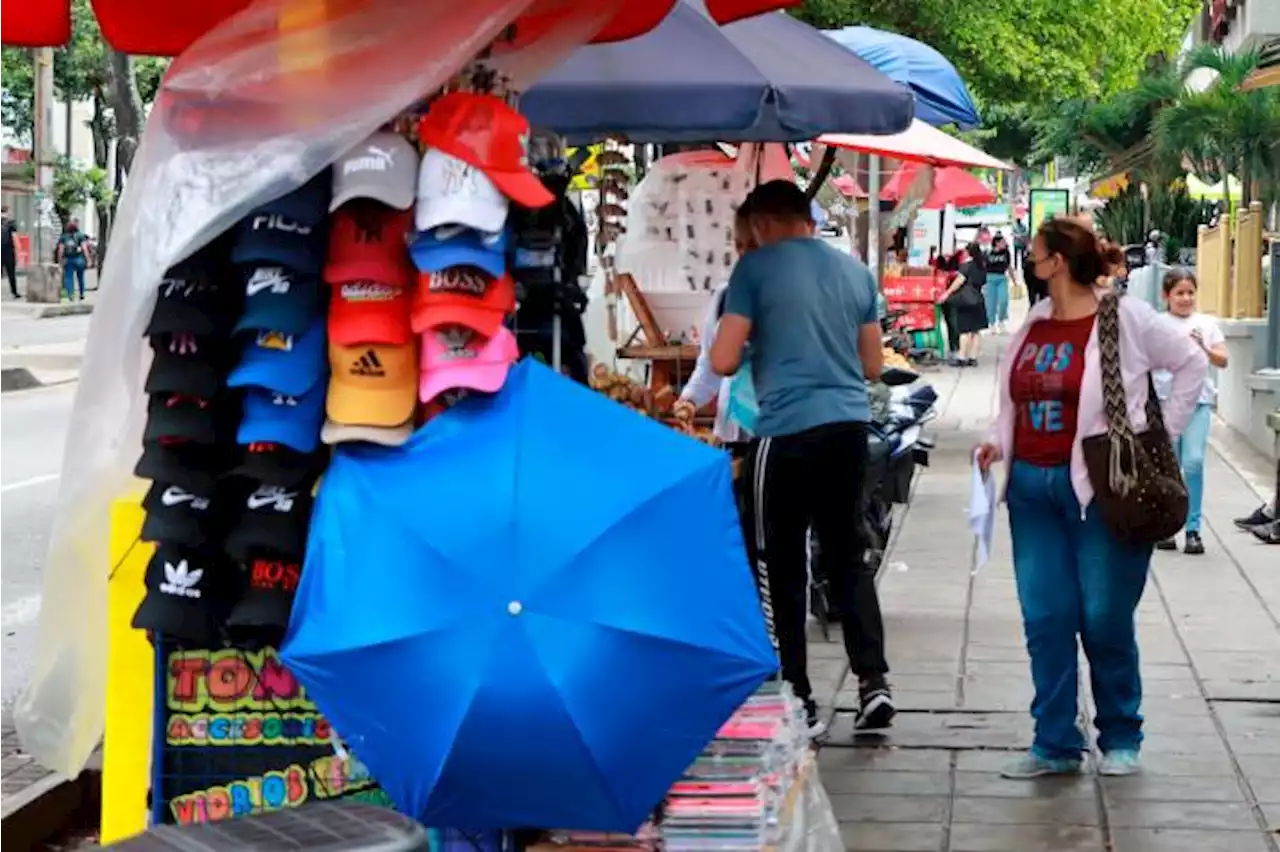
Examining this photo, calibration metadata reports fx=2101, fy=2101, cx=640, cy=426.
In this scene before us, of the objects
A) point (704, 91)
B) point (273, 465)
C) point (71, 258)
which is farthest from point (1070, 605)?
point (71, 258)

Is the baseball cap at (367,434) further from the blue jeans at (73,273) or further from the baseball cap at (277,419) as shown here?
the blue jeans at (73,273)

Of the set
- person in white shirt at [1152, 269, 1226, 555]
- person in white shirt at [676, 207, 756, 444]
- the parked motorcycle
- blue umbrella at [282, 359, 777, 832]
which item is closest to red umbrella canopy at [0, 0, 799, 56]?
blue umbrella at [282, 359, 777, 832]

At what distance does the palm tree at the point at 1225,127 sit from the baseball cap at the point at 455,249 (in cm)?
2409

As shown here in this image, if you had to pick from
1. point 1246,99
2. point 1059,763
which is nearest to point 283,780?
point 1059,763

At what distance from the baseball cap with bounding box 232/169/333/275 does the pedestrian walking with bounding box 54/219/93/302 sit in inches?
1582

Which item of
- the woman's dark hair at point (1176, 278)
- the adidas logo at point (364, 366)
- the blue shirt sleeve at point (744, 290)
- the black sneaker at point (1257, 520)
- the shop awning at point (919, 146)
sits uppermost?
the shop awning at point (919, 146)

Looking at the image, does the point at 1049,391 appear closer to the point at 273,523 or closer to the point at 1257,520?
the point at 273,523

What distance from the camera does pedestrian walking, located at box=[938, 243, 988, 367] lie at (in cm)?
2969

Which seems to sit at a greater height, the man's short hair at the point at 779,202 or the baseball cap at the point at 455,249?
the man's short hair at the point at 779,202

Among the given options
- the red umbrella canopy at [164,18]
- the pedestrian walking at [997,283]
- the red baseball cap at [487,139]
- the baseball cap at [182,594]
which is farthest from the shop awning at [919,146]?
the pedestrian walking at [997,283]

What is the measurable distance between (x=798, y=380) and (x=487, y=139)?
8.11 feet

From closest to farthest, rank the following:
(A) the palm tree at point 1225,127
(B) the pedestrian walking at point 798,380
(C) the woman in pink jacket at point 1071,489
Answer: (C) the woman in pink jacket at point 1071,489
(B) the pedestrian walking at point 798,380
(A) the palm tree at point 1225,127

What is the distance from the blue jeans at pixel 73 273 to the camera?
1732 inches

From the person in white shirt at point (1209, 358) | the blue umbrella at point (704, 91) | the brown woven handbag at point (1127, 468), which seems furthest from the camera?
the person in white shirt at point (1209, 358)
